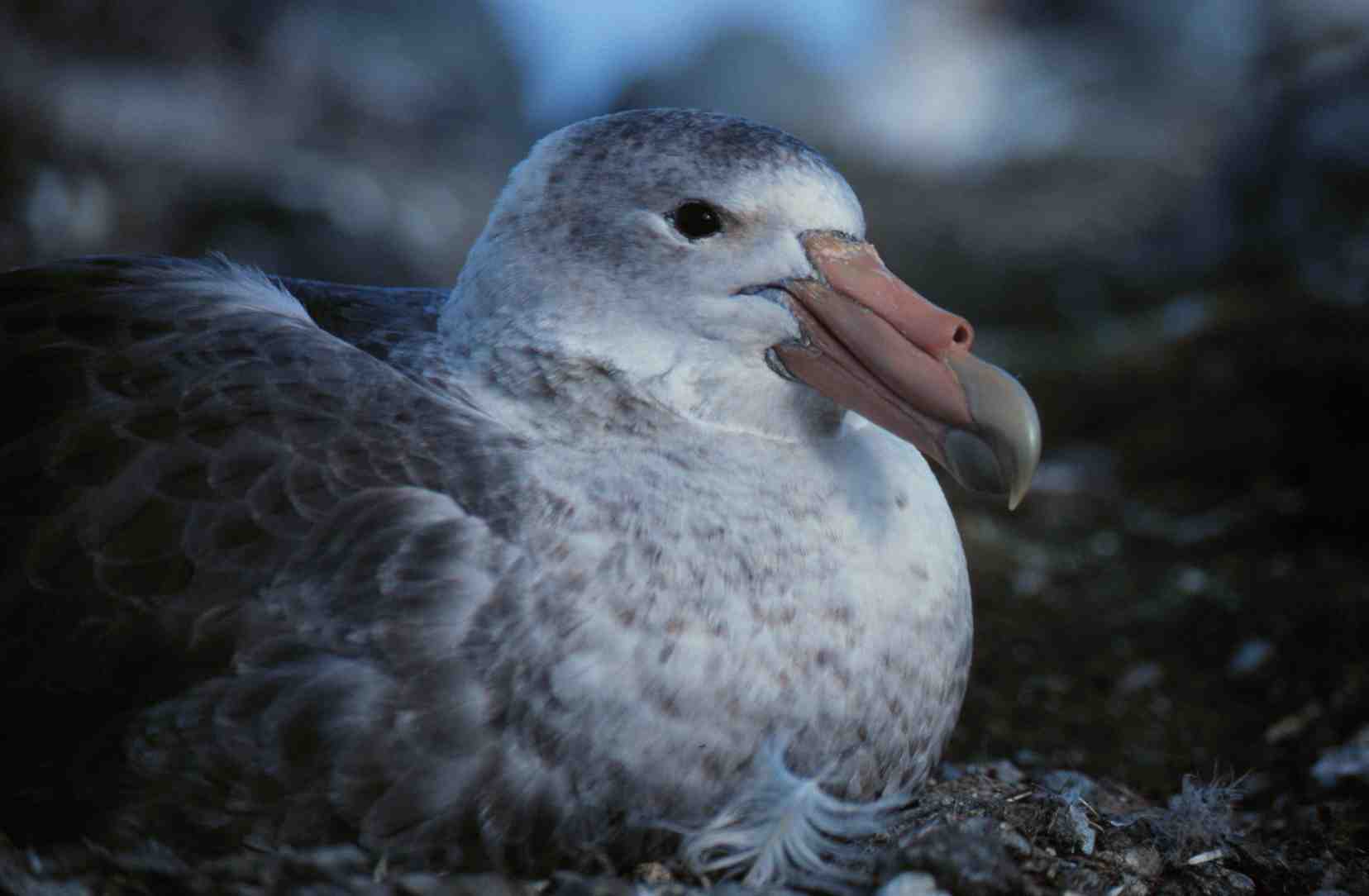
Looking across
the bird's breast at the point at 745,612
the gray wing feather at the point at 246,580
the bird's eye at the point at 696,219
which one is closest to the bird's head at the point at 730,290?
the bird's eye at the point at 696,219

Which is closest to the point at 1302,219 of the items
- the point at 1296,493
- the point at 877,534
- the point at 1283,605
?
the point at 1296,493

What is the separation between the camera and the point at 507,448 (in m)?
2.38

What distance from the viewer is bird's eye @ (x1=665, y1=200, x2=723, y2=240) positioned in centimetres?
242

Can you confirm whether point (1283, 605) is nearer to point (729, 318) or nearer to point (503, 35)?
point (729, 318)

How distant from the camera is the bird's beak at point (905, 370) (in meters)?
2.23

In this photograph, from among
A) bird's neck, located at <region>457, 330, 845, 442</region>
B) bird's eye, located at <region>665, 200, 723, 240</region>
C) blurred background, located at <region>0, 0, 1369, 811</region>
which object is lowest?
blurred background, located at <region>0, 0, 1369, 811</region>

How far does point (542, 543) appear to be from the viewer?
2277 mm

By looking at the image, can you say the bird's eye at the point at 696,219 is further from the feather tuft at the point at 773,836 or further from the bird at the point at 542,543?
the feather tuft at the point at 773,836

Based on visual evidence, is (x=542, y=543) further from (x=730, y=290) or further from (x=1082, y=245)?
(x=1082, y=245)

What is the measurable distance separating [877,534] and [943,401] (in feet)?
0.99

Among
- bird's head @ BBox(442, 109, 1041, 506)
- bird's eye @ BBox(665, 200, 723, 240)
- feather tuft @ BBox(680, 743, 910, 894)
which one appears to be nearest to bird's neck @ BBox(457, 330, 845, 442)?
bird's head @ BBox(442, 109, 1041, 506)

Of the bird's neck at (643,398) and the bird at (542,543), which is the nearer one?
the bird at (542,543)

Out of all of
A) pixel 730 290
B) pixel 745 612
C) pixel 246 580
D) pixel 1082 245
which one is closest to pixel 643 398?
pixel 730 290

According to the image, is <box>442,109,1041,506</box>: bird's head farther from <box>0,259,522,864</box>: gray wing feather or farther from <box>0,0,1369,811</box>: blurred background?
<box>0,0,1369,811</box>: blurred background
